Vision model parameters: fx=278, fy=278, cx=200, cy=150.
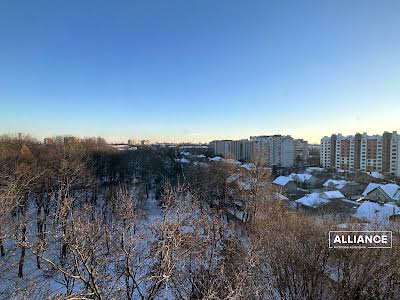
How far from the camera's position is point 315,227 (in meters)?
11.1

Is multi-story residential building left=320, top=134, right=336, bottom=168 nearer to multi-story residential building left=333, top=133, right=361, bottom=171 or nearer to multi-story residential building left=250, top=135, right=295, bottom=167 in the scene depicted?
multi-story residential building left=333, top=133, right=361, bottom=171

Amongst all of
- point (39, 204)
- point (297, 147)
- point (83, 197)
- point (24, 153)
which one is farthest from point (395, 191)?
point (297, 147)

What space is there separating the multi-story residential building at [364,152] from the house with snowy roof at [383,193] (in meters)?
16.7

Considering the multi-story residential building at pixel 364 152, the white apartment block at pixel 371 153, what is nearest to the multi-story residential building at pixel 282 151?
the multi-story residential building at pixel 364 152

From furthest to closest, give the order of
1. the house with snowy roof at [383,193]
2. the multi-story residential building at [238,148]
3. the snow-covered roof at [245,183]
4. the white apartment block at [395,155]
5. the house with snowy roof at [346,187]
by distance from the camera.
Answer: the multi-story residential building at [238,148] → the white apartment block at [395,155] → the house with snowy roof at [346,187] → the house with snowy roof at [383,193] → the snow-covered roof at [245,183]

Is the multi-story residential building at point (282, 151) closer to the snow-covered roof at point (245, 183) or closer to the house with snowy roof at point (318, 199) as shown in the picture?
the house with snowy roof at point (318, 199)

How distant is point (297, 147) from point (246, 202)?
65.2 metres

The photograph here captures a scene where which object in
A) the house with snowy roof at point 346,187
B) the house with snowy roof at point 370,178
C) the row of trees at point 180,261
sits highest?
the row of trees at point 180,261

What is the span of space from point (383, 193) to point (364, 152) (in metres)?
23.1

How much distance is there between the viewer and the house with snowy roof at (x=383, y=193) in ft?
108

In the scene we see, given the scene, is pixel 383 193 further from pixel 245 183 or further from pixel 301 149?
pixel 301 149

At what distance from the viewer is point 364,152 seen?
177 ft

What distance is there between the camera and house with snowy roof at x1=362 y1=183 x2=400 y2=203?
108 ft

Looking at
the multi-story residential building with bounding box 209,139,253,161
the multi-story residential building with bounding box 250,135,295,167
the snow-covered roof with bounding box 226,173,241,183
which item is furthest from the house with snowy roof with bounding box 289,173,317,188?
the multi-story residential building with bounding box 209,139,253,161
